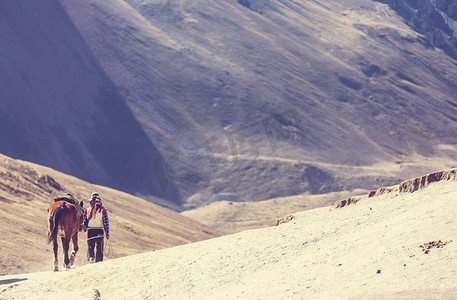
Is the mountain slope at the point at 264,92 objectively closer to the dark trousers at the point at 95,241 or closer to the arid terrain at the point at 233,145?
the arid terrain at the point at 233,145

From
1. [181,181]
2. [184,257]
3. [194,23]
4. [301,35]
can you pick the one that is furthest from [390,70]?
[184,257]

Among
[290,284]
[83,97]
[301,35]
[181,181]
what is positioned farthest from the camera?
[301,35]

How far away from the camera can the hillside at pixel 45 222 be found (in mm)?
24328

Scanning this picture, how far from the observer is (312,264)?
12.0 metres

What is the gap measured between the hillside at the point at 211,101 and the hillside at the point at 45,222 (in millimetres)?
14515

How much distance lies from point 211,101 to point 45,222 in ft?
137

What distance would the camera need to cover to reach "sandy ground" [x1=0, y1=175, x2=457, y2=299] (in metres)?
10.4

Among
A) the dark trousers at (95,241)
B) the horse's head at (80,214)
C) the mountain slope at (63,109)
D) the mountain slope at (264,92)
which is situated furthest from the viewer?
the mountain slope at (264,92)

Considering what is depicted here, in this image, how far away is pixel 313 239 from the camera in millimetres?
13680

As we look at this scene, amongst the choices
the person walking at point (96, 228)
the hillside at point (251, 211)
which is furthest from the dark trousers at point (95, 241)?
the hillside at point (251, 211)

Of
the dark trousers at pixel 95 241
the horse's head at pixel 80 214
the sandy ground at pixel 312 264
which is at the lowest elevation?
the dark trousers at pixel 95 241

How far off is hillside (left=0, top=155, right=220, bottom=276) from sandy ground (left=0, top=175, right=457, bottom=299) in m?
7.38

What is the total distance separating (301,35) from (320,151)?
24.4 metres

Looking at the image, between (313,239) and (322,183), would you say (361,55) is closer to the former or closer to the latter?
(322,183)
